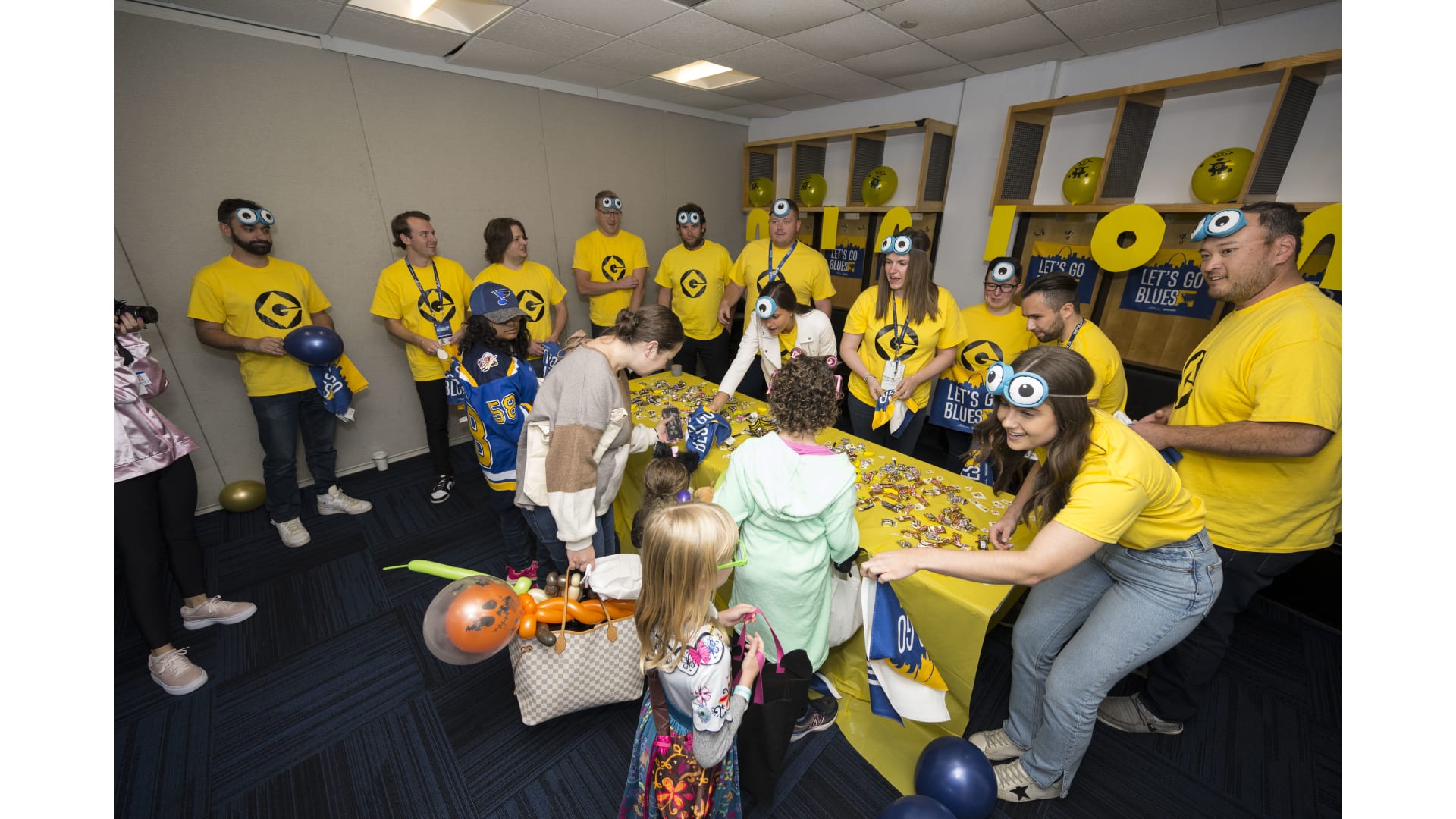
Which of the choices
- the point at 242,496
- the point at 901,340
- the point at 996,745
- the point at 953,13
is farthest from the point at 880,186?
the point at 242,496

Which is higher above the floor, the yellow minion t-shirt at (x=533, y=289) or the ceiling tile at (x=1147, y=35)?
the ceiling tile at (x=1147, y=35)

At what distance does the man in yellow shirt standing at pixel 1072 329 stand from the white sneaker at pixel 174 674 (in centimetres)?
410

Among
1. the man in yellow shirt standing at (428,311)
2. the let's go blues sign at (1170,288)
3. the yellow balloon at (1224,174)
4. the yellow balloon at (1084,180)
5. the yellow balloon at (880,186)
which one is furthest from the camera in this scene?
the yellow balloon at (880,186)

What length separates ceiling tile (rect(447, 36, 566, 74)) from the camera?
3.29m

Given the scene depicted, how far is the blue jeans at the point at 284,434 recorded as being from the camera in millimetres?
3098

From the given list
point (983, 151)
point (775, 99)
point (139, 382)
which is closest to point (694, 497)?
point (139, 382)

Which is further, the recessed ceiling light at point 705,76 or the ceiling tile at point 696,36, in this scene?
the recessed ceiling light at point 705,76

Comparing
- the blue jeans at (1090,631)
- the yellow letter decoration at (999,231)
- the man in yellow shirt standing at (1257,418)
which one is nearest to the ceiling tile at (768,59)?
the yellow letter decoration at (999,231)

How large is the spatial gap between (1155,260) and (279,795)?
530 centimetres

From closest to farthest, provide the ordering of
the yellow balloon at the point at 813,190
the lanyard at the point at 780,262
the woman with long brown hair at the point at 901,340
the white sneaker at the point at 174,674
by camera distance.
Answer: the white sneaker at the point at 174,674 → the woman with long brown hair at the point at 901,340 → the lanyard at the point at 780,262 → the yellow balloon at the point at 813,190

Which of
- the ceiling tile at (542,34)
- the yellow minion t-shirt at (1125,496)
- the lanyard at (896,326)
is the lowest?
the yellow minion t-shirt at (1125,496)

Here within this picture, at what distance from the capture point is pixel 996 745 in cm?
191

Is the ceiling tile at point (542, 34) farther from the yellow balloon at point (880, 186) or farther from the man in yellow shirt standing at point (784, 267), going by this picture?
the yellow balloon at point (880, 186)

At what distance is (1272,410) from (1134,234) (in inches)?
84.1
